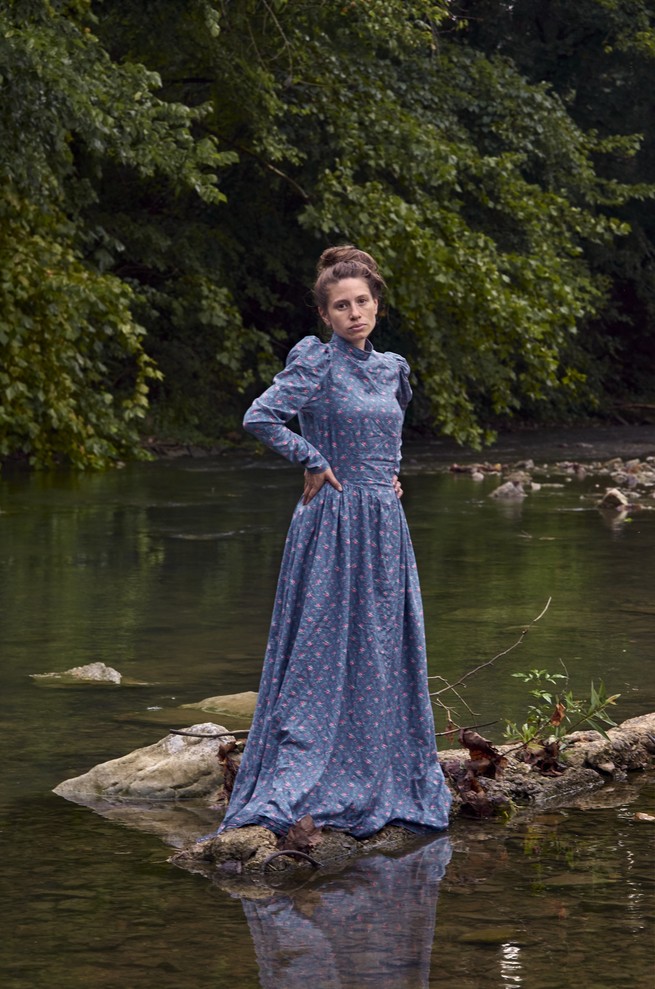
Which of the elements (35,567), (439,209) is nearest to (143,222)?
(439,209)

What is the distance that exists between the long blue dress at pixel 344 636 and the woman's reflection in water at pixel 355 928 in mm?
385

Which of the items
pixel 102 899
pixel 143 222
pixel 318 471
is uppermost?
pixel 143 222

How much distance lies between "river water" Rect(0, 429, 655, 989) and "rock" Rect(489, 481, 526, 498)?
2.35 m

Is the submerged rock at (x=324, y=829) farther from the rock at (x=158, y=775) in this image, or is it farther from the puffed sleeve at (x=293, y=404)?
the puffed sleeve at (x=293, y=404)

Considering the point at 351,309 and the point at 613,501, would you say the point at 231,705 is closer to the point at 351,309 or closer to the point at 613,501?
the point at 351,309

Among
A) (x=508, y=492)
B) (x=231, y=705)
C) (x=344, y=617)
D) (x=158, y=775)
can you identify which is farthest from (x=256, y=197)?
(x=344, y=617)

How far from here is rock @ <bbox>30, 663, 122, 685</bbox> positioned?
7.77m

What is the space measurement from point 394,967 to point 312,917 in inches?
17.9

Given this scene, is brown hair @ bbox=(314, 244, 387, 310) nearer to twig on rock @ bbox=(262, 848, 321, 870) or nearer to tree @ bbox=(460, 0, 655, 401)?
twig on rock @ bbox=(262, 848, 321, 870)

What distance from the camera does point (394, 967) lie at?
403 cm

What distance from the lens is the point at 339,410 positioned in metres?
5.52

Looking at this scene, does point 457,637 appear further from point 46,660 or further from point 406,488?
point 406,488

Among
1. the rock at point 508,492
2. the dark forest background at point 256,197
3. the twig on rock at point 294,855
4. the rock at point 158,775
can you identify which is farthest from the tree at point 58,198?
the twig on rock at point 294,855

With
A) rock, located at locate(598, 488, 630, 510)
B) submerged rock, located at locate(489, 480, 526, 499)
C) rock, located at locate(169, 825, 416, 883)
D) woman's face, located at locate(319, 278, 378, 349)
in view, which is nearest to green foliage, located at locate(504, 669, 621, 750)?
rock, located at locate(169, 825, 416, 883)
